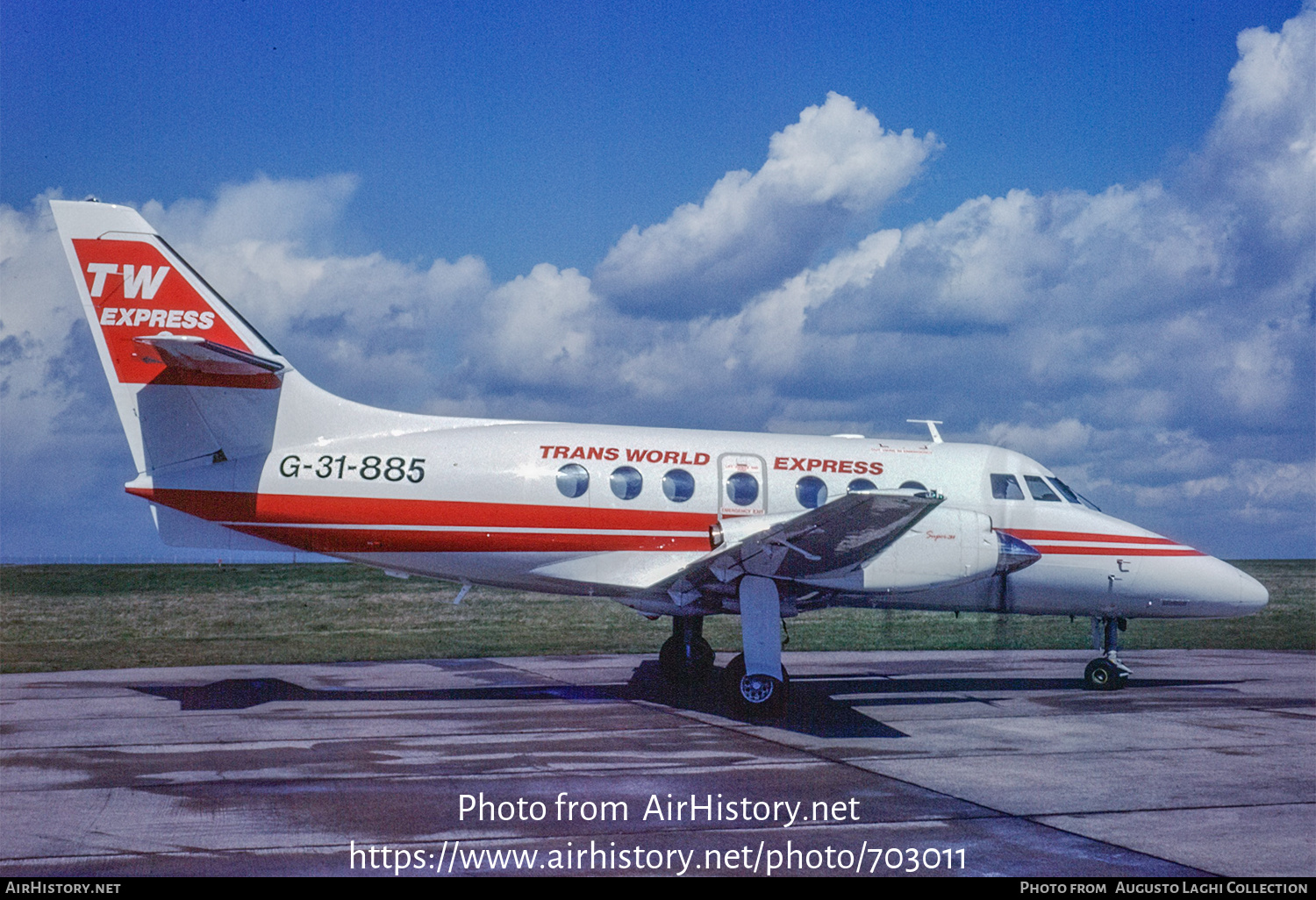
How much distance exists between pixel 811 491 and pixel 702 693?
336 centimetres

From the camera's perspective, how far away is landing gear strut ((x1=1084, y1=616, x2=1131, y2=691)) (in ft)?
51.7

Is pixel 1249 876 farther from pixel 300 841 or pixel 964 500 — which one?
pixel 964 500

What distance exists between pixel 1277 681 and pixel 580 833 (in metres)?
14.4

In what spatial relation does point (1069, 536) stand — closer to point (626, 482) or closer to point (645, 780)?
point (626, 482)

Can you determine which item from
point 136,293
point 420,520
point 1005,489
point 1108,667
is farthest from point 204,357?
point 1108,667

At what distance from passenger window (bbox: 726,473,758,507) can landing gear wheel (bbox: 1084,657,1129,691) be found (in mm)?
6104

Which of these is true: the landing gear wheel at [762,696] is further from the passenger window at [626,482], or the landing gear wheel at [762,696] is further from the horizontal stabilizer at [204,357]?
the horizontal stabilizer at [204,357]

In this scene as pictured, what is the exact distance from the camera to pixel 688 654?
50.8ft

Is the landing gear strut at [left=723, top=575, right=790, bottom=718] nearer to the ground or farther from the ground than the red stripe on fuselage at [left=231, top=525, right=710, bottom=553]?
nearer to the ground

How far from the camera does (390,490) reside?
45.0 feet

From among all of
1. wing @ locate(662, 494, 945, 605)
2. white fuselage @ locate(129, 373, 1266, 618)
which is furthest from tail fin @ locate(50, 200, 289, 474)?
wing @ locate(662, 494, 945, 605)

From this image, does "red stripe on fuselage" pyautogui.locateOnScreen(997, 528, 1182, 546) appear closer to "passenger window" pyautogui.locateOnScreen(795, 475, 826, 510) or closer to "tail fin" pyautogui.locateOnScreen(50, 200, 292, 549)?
"passenger window" pyautogui.locateOnScreen(795, 475, 826, 510)

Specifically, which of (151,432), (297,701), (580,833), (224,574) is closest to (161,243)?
(151,432)

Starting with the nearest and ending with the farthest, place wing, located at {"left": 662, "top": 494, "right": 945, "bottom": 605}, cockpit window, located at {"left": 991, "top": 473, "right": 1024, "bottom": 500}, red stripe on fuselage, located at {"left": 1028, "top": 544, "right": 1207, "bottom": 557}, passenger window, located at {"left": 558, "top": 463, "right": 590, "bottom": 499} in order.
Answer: wing, located at {"left": 662, "top": 494, "right": 945, "bottom": 605}, passenger window, located at {"left": 558, "top": 463, "right": 590, "bottom": 499}, red stripe on fuselage, located at {"left": 1028, "top": 544, "right": 1207, "bottom": 557}, cockpit window, located at {"left": 991, "top": 473, "right": 1024, "bottom": 500}
